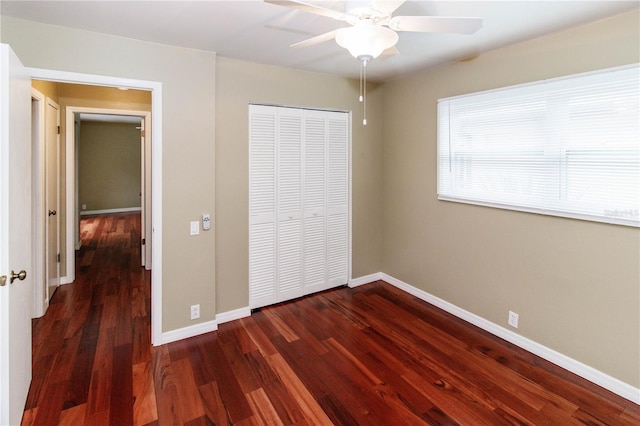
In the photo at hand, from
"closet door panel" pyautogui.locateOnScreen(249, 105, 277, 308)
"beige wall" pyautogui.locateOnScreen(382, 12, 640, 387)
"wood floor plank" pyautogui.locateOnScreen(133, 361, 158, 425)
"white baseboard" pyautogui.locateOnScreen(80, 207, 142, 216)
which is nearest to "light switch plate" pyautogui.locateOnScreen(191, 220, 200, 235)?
"closet door panel" pyautogui.locateOnScreen(249, 105, 277, 308)

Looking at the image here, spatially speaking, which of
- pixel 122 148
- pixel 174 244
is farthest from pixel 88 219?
pixel 174 244

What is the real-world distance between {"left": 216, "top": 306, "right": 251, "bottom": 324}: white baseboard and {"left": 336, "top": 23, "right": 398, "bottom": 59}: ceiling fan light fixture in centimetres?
269

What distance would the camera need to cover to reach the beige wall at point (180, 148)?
258 centimetres

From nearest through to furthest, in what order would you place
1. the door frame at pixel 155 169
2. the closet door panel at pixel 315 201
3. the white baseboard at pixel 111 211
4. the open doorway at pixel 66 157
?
the door frame at pixel 155 169
the open doorway at pixel 66 157
the closet door panel at pixel 315 201
the white baseboard at pixel 111 211

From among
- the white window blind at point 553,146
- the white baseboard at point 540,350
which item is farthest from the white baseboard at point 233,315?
Result: the white window blind at point 553,146

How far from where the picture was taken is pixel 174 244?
2.90 m

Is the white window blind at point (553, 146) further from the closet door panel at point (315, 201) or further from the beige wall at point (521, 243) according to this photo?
the closet door panel at point (315, 201)

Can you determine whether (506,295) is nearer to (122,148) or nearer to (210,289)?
(210,289)

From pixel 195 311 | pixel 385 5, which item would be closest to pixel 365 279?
pixel 195 311

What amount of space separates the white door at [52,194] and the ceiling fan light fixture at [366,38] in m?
3.54

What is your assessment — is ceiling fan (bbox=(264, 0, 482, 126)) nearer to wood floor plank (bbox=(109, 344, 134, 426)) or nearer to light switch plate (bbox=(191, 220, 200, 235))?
light switch plate (bbox=(191, 220, 200, 235))

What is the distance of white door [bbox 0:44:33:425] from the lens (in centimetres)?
165

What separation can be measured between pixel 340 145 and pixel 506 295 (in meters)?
2.34

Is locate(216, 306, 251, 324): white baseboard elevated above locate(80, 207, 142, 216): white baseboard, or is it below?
below
